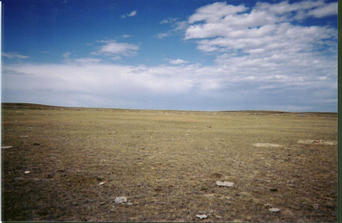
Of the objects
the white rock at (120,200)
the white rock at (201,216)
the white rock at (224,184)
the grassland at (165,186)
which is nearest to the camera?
the white rock at (201,216)

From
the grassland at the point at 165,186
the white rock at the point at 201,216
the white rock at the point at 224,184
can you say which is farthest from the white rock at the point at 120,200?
the white rock at the point at 224,184

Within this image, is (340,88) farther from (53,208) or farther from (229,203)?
(53,208)

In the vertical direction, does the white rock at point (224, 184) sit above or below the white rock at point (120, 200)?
below

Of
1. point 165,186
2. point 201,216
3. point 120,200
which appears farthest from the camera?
point 165,186

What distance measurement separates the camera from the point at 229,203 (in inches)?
93.7

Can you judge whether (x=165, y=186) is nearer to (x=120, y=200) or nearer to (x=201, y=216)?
(x=120, y=200)

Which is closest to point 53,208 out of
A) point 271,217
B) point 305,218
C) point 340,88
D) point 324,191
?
point 271,217

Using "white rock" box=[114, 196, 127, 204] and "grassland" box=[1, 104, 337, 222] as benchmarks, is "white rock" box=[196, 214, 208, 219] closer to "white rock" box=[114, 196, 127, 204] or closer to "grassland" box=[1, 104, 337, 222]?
"grassland" box=[1, 104, 337, 222]

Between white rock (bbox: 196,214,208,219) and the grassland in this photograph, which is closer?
white rock (bbox: 196,214,208,219)

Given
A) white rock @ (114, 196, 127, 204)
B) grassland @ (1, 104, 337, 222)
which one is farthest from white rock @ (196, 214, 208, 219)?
white rock @ (114, 196, 127, 204)

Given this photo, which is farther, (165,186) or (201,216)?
(165,186)

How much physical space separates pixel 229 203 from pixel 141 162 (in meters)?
2.13

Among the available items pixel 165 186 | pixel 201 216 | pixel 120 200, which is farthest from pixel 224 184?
pixel 120 200

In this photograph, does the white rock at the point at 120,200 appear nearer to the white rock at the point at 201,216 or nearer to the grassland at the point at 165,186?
the grassland at the point at 165,186
